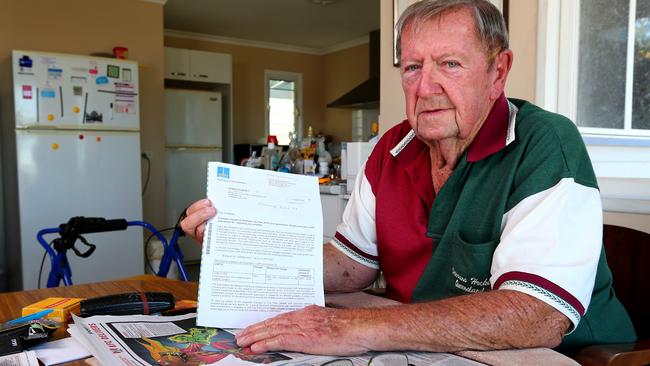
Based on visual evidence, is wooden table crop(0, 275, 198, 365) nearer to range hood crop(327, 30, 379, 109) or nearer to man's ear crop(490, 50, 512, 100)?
man's ear crop(490, 50, 512, 100)

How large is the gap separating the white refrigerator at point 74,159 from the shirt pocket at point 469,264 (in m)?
3.20

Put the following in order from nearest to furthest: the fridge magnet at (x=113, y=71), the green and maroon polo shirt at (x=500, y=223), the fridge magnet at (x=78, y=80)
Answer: the green and maroon polo shirt at (x=500, y=223), the fridge magnet at (x=78, y=80), the fridge magnet at (x=113, y=71)

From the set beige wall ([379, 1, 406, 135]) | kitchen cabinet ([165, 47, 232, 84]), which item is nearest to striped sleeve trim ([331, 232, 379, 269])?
beige wall ([379, 1, 406, 135])

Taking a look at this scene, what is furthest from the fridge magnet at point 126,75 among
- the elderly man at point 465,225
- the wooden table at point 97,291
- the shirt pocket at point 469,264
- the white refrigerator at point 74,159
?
the shirt pocket at point 469,264

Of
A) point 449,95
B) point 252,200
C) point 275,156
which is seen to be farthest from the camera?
point 275,156

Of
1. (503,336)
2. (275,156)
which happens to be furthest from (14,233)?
(503,336)

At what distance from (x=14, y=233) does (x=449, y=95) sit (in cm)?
370

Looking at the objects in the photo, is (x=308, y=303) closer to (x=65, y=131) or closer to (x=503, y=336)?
(x=503, y=336)

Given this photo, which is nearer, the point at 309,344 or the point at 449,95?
the point at 309,344

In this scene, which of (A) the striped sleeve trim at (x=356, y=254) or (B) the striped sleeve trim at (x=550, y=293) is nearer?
(B) the striped sleeve trim at (x=550, y=293)

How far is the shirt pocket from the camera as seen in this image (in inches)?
31.6

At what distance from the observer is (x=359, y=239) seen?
109 centimetres

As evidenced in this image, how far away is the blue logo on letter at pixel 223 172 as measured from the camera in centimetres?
74

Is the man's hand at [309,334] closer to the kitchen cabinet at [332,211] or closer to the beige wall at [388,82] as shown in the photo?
the kitchen cabinet at [332,211]
